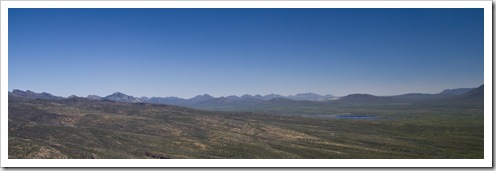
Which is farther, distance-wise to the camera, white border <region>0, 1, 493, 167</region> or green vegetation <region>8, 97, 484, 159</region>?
green vegetation <region>8, 97, 484, 159</region>

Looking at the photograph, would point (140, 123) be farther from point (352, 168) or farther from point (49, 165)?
point (352, 168)

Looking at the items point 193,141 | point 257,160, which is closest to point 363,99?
point 193,141

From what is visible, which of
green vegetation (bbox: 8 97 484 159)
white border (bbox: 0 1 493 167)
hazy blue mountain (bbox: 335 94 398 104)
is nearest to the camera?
white border (bbox: 0 1 493 167)

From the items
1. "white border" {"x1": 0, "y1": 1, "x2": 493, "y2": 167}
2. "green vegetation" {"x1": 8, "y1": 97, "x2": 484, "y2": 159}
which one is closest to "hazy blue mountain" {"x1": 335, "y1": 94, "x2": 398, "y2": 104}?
"green vegetation" {"x1": 8, "y1": 97, "x2": 484, "y2": 159}

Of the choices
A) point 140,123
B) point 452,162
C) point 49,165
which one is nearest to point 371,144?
point 452,162

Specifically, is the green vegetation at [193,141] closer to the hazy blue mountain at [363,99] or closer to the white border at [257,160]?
the white border at [257,160]

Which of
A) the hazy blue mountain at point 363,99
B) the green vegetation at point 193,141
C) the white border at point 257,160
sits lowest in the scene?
the hazy blue mountain at point 363,99

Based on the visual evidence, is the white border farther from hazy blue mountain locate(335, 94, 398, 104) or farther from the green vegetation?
hazy blue mountain locate(335, 94, 398, 104)

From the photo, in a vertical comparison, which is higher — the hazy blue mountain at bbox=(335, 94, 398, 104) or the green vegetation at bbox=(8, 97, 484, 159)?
the green vegetation at bbox=(8, 97, 484, 159)

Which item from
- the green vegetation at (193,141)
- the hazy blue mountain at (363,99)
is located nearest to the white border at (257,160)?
the green vegetation at (193,141)
